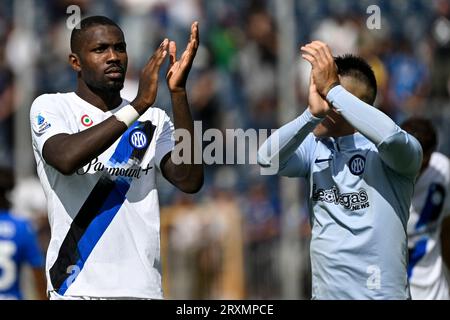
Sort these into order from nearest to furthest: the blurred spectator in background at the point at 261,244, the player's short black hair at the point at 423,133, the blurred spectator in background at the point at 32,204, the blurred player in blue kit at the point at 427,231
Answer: the player's short black hair at the point at 423,133, the blurred player in blue kit at the point at 427,231, the blurred spectator in background at the point at 32,204, the blurred spectator in background at the point at 261,244

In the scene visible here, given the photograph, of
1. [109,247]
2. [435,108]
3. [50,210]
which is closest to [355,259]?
[109,247]

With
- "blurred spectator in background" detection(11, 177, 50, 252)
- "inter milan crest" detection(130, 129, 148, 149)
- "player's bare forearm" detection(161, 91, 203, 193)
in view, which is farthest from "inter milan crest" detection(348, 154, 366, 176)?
"blurred spectator in background" detection(11, 177, 50, 252)

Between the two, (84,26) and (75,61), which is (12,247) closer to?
(75,61)

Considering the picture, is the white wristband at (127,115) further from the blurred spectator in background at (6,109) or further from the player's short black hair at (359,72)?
the blurred spectator in background at (6,109)

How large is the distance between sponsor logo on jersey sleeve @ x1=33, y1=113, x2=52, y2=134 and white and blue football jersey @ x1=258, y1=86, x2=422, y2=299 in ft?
3.99

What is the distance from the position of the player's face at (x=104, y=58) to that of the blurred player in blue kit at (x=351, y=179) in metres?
0.91

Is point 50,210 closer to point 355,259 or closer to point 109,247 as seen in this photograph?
point 109,247

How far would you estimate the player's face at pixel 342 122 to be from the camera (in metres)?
5.84

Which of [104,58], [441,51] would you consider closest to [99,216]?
[104,58]

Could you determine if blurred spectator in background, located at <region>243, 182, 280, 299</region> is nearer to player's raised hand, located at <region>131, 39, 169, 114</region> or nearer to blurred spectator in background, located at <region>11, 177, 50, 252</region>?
blurred spectator in background, located at <region>11, 177, 50, 252</region>

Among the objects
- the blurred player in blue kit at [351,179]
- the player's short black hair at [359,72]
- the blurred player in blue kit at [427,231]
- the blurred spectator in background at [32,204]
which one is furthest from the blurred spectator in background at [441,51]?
the blurred player in blue kit at [351,179]

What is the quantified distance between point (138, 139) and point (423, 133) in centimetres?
252

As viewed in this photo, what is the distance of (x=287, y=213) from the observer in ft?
42.2

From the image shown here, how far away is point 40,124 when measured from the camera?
5.61 metres
